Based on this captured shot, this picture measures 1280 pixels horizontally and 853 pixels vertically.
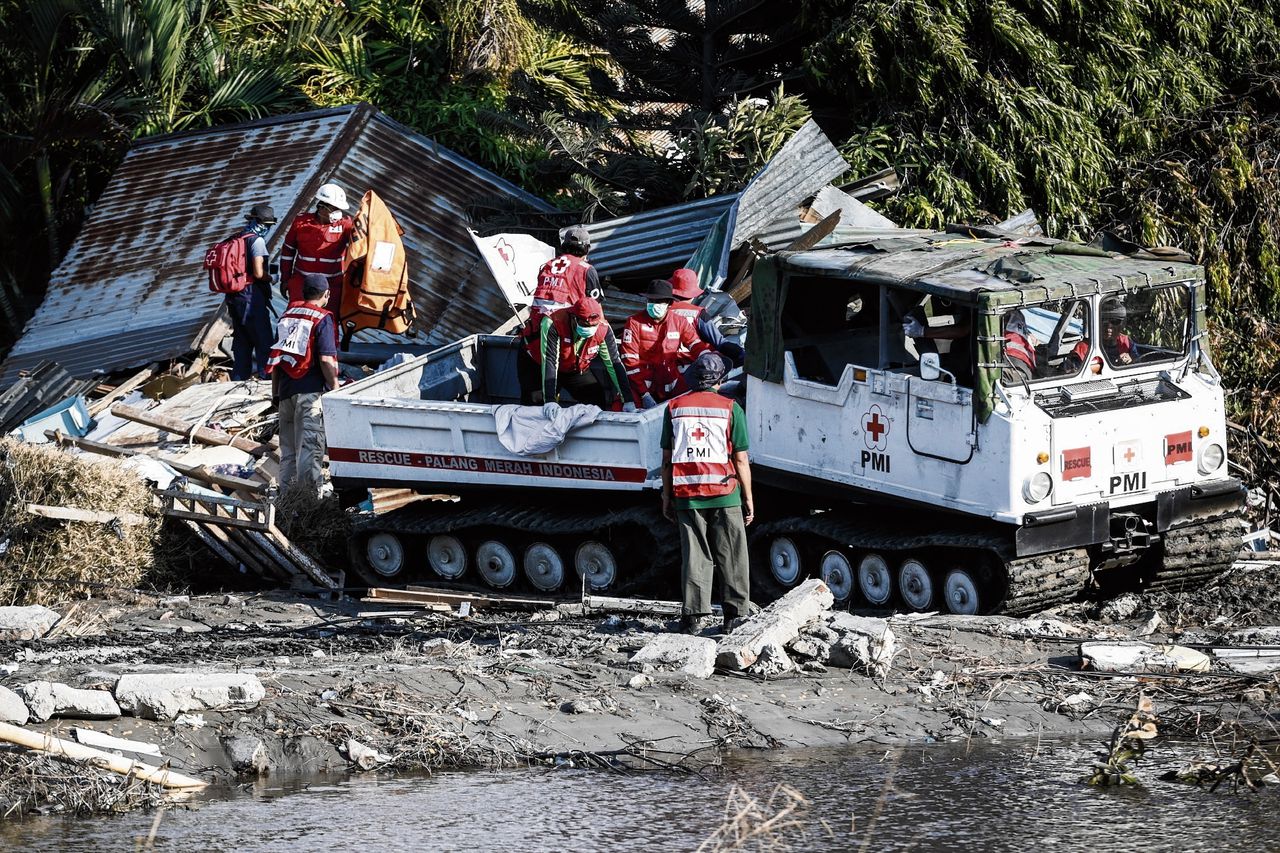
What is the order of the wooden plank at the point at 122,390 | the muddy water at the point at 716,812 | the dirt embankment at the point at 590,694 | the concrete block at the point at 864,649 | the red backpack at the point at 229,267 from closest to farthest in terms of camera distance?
the muddy water at the point at 716,812, the dirt embankment at the point at 590,694, the concrete block at the point at 864,649, the red backpack at the point at 229,267, the wooden plank at the point at 122,390

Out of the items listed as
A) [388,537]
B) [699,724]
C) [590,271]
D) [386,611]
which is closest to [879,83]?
[590,271]

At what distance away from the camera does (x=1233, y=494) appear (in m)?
11.1

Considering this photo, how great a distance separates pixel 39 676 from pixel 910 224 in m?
10.3

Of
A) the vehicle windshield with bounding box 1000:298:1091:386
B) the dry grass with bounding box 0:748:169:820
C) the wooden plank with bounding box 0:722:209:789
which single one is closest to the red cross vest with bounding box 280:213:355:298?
the vehicle windshield with bounding box 1000:298:1091:386

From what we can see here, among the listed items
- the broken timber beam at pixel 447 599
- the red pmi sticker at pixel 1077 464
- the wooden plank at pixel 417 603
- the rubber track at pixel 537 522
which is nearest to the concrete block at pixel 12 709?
the wooden plank at pixel 417 603

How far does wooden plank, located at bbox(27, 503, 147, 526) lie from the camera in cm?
1230

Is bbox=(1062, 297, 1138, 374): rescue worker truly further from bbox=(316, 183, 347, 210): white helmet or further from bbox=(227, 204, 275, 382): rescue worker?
bbox=(227, 204, 275, 382): rescue worker

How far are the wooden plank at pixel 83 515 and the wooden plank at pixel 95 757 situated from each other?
5.01 metres

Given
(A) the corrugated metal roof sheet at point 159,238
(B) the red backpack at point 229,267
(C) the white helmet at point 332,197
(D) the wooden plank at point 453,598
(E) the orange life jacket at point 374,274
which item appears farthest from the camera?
(A) the corrugated metal roof sheet at point 159,238

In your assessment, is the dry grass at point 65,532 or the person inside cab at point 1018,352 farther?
the dry grass at point 65,532

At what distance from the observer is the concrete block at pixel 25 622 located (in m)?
10.6

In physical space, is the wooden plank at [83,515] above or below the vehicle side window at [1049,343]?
below

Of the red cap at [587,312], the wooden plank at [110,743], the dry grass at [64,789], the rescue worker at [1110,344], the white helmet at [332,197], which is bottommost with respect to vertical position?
the dry grass at [64,789]

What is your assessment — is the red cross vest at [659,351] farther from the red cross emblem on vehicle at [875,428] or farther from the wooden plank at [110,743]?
the wooden plank at [110,743]
